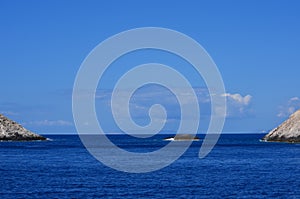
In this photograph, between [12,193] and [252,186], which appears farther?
[252,186]

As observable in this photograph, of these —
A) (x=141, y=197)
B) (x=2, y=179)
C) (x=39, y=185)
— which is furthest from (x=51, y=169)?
(x=141, y=197)

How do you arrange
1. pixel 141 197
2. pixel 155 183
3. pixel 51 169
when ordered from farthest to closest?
pixel 51 169 → pixel 155 183 → pixel 141 197

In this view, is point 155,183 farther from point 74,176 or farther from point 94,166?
point 94,166

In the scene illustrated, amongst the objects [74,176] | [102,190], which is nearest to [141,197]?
[102,190]

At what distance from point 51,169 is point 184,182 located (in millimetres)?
31147

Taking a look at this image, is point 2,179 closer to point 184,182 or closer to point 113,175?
point 113,175

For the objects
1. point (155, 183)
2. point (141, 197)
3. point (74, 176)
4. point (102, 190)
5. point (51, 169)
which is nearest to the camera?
point (141, 197)

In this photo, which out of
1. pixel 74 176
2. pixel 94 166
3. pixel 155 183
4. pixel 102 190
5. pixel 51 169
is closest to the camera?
pixel 102 190

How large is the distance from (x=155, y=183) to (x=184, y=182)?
168 inches

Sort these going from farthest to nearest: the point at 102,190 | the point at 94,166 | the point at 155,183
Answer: the point at 94,166 < the point at 155,183 < the point at 102,190

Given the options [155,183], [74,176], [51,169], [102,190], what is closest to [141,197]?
[102,190]

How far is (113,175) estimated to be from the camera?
3691 inches

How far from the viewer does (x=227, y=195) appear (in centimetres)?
7031

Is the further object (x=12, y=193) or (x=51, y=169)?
(x=51, y=169)
